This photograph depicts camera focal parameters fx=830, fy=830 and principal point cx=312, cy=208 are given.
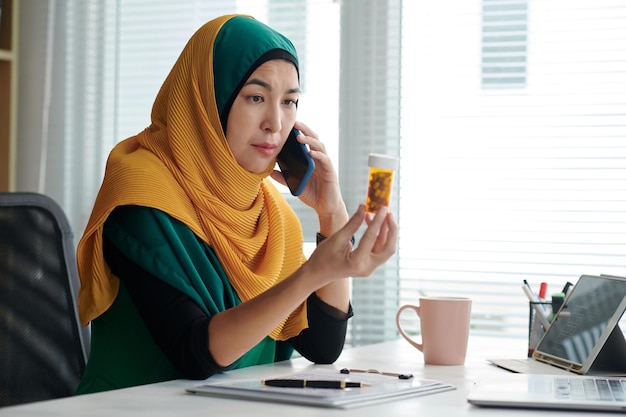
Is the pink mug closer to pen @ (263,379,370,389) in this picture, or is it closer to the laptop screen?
the laptop screen

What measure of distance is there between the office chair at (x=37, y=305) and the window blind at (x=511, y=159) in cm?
119

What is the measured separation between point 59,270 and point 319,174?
550mm

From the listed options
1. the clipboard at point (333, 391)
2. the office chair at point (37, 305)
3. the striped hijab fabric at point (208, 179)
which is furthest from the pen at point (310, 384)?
the office chair at point (37, 305)

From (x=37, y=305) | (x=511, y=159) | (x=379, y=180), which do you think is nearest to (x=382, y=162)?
(x=379, y=180)

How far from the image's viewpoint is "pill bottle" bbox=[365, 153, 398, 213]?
1.13 metres

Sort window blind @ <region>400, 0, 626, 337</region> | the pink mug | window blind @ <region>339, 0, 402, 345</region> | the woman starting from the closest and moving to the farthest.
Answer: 1. the woman
2. the pink mug
3. window blind @ <region>400, 0, 626, 337</region>
4. window blind @ <region>339, 0, 402, 345</region>

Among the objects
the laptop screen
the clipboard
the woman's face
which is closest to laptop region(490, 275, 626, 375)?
the laptop screen

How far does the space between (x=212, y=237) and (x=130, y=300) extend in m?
0.18

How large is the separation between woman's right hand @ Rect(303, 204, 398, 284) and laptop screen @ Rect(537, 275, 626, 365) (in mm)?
397

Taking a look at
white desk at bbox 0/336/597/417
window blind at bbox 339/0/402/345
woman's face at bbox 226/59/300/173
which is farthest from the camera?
window blind at bbox 339/0/402/345

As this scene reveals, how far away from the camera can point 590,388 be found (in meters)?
1.04

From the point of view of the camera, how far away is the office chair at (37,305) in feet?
5.11

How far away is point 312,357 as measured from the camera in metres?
1.46

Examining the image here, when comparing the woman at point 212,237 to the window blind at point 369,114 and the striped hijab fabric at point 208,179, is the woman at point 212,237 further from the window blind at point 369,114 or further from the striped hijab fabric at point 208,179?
the window blind at point 369,114
